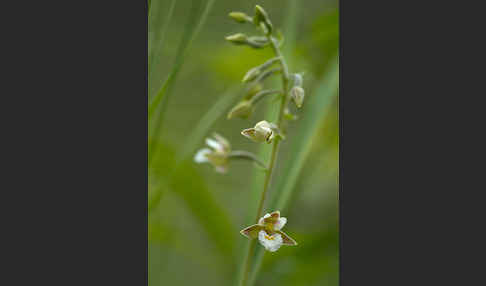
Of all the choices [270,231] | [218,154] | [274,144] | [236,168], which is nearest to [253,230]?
[270,231]

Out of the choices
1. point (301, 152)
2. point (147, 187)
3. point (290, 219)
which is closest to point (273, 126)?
point (301, 152)

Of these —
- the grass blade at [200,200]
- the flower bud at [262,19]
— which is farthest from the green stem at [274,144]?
the grass blade at [200,200]

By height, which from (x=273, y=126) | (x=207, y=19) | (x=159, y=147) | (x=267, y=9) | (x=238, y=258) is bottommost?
(x=238, y=258)

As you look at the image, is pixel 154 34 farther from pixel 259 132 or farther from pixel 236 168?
pixel 236 168

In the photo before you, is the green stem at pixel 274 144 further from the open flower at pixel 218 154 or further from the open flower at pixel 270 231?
the open flower at pixel 218 154

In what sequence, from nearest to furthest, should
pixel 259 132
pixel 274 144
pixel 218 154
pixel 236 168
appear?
pixel 259 132 → pixel 274 144 → pixel 218 154 → pixel 236 168

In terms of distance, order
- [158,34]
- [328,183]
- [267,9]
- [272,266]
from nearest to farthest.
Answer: [158,34] < [267,9] < [272,266] < [328,183]

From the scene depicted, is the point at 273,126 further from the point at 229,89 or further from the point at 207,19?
the point at 229,89
